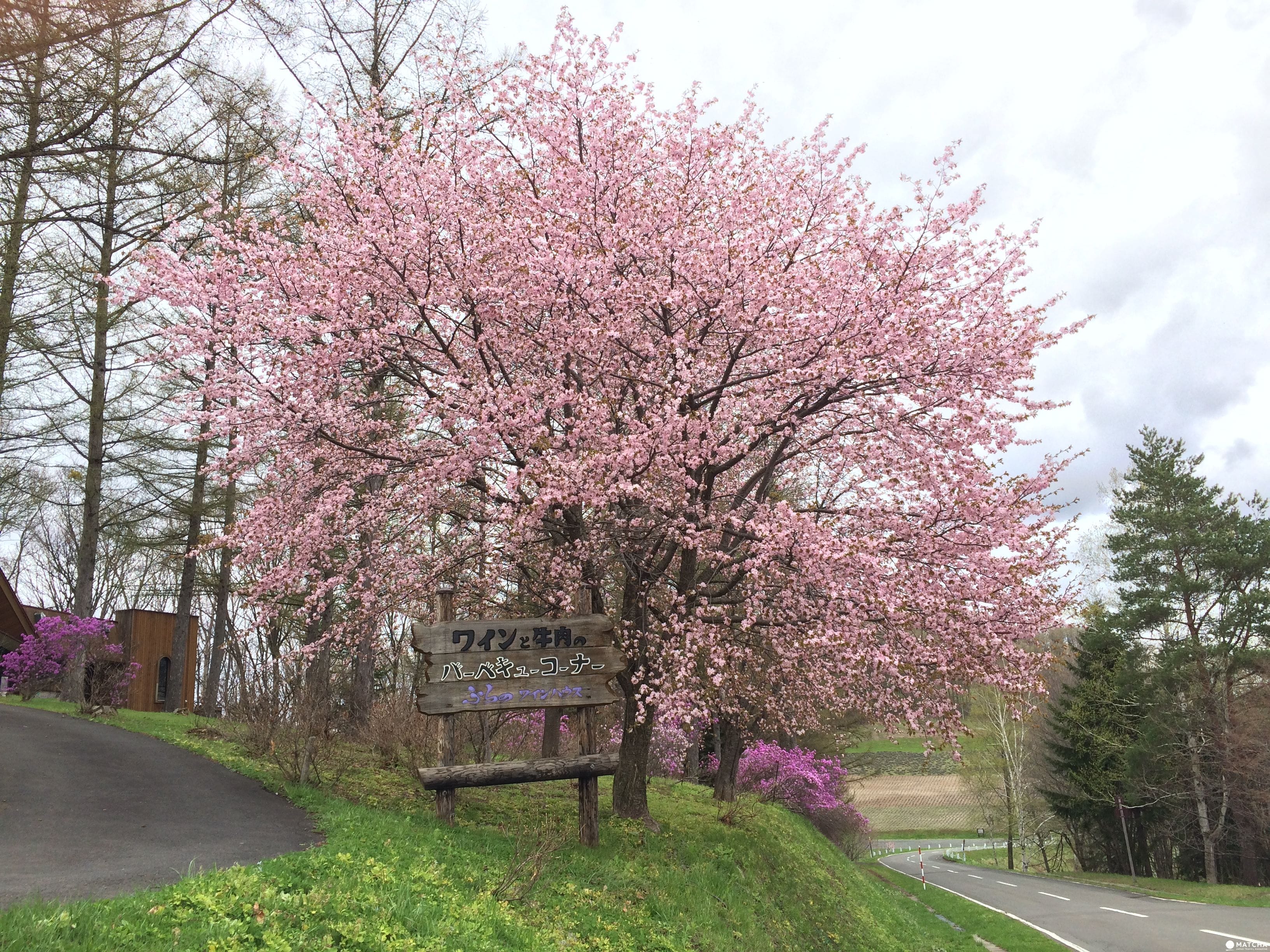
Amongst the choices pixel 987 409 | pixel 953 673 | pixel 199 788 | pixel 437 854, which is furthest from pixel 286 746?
pixel 987 409

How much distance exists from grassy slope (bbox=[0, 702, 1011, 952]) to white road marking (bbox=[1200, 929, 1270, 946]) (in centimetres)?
615

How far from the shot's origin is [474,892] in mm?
6934

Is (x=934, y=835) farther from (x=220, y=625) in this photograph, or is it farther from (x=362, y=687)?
(x=362, y=687)

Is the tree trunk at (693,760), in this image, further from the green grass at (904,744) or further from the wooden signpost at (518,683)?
the wooden signpost at (518,683)

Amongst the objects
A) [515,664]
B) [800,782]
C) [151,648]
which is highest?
[151,648]

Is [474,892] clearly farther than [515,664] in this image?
No

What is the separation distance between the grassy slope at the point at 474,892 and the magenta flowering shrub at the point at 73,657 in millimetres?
1609

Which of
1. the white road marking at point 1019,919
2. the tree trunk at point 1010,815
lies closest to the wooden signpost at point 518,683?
the white road marking at point 1019,919

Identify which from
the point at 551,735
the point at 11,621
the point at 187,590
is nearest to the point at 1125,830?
the point at 551,735

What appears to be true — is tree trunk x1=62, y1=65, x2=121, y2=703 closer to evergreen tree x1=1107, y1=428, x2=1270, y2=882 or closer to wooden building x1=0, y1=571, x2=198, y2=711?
wooden building x1=0, y1=571, x2=198, y2=711

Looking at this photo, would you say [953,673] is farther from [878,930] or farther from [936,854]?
[936,854]

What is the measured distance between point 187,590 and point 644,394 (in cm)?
1747

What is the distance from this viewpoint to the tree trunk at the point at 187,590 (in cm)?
2177

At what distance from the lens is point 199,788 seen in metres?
9.80
